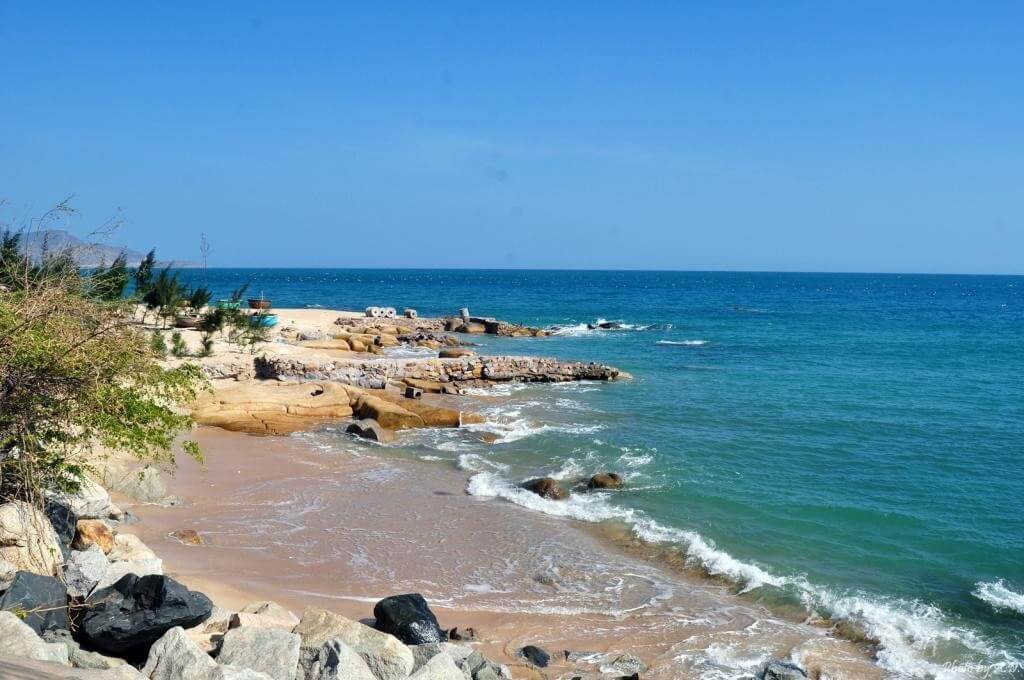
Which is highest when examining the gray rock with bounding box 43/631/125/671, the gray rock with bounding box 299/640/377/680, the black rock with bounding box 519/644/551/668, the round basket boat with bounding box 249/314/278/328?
the round basket boat with bounding box 249/314/278/328

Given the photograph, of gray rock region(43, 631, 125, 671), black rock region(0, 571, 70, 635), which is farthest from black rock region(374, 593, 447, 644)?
black rock region(0, 571, 70, 635)

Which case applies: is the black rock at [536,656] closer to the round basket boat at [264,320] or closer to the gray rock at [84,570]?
the gray rock at [84,570]

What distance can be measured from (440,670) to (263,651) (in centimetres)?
170

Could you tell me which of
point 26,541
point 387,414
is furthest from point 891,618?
point 387,414

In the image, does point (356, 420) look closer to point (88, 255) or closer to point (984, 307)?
point (88, 255)

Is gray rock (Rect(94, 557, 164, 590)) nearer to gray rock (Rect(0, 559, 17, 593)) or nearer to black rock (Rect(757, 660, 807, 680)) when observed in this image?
gray rock (Rect(0, 559, 17, 593))

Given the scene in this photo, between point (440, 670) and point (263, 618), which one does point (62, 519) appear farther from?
point (440, 670)

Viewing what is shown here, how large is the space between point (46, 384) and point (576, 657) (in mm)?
6955

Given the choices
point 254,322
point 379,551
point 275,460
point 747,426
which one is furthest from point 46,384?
point 254,322

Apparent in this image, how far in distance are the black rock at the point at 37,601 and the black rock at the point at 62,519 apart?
1.74 metres

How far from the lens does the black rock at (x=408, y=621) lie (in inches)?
391

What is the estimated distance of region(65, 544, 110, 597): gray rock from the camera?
901 cm

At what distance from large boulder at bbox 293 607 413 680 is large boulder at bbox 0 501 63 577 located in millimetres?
2800

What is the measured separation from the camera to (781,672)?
1007cm
